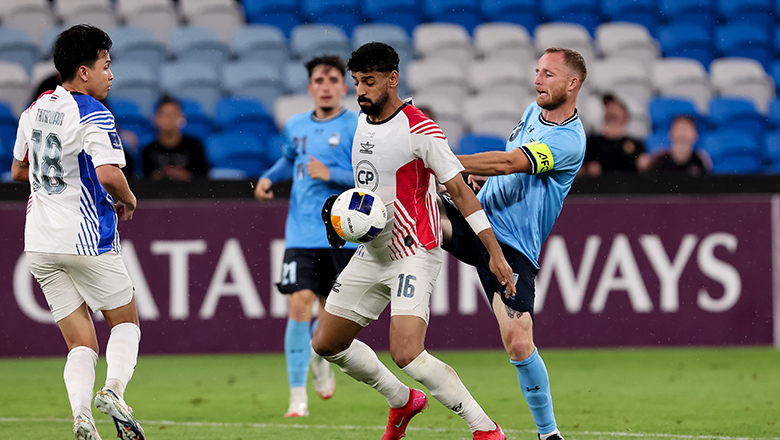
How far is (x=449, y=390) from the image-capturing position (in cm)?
497

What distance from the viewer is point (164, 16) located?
13055mm

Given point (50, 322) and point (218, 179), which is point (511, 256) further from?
point (50, 322)

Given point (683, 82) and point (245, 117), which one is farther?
point (683, 82)

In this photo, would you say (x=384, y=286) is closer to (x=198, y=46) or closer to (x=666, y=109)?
(x=666, y=109)

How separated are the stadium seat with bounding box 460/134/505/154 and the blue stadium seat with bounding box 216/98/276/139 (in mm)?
2279

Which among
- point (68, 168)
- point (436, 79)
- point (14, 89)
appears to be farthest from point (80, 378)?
point (436, 79)

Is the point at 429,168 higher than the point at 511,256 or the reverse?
higher

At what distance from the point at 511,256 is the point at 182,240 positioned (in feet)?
15.9

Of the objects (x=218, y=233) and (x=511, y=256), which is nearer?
(x=511, y=256)

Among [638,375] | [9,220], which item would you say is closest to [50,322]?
[9,220]

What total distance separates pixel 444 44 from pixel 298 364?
7378mm

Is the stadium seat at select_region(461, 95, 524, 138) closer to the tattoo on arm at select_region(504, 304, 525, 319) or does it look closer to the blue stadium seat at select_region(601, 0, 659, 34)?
the blue stadium seat at select_region(601, 0, 659, 34)

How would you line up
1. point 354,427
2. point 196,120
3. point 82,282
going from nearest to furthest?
point 82,282, point 354,427, point 196,120

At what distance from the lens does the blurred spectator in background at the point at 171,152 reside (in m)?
9.88
